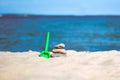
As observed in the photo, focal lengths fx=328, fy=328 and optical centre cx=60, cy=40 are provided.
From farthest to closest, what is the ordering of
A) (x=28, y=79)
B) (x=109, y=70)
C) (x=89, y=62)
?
(x=89, y=62) → (x=109, y=70) → (x=28, y=79)

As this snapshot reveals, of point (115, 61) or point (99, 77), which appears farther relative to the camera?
point (115, 61)

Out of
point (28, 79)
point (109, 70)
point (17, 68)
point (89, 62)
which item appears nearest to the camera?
point (28, 79)

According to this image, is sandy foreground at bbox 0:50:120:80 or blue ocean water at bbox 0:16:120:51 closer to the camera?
sandy foreground at bbox 0:50:120:80

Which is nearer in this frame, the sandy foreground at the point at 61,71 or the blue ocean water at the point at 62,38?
the sandy foreground at the point at 61,71

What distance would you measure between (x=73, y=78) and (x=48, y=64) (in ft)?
2.21

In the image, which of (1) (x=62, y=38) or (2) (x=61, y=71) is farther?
(1) (x=62, y=38)

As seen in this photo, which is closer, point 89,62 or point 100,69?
point 100,69

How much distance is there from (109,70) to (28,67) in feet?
3.60

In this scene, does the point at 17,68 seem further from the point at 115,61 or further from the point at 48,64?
the point at 115,61

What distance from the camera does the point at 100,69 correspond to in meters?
4.48

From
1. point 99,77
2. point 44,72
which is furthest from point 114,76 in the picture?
point 44,72

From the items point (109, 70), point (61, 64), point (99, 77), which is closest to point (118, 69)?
point (109, 70)

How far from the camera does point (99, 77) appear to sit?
4102 millimetres

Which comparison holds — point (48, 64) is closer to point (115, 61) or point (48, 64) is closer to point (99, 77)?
point (99, 77)
